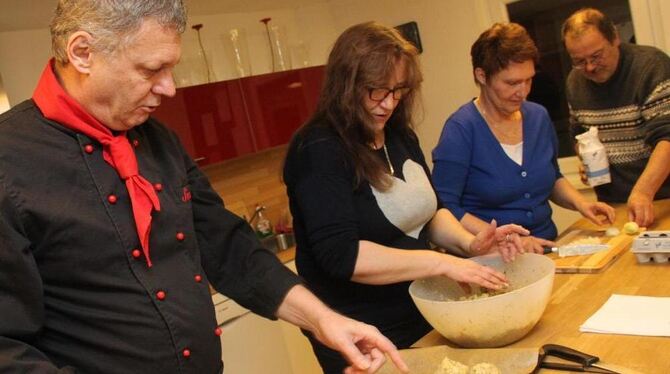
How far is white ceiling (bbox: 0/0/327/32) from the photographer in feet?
7.86

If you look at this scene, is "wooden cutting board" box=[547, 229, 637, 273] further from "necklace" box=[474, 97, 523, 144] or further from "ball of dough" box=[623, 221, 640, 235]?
"necklace" box=[474, 97, 523, 144]

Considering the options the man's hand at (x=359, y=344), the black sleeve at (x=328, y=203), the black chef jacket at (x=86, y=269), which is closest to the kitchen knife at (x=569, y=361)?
the man's hand at (x=359, y=344)

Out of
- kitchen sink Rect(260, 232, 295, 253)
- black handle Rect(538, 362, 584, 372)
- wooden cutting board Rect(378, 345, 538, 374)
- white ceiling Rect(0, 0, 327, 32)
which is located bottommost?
kitchen sink Rect(260, 232, 295, 253)

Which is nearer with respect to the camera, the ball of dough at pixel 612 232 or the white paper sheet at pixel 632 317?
the white paper sheet at pixel 632 317

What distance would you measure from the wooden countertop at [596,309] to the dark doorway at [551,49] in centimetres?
174

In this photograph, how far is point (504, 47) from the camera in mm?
1865

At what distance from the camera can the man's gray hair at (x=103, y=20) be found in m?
0.90

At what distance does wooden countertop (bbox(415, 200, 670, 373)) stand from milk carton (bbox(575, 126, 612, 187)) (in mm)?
371

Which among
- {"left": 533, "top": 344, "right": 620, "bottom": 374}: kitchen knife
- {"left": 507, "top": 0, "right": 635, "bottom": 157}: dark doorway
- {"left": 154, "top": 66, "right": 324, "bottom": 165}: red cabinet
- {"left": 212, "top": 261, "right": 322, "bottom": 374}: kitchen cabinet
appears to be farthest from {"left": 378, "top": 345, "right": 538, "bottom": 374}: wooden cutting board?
{"left": 507, "top": 0, "right": 635, "bottom": 157}: dark doorway

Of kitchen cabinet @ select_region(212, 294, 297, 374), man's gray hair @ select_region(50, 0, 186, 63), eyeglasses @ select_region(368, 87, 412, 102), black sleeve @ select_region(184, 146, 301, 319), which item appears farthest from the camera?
kitchen cabinet @ select_region(212, 294, 297, 374)

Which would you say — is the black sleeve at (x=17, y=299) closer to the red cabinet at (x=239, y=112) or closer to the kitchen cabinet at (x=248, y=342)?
the kitchen cabinet at (x=248, y=342)

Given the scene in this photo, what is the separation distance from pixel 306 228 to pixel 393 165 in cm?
27

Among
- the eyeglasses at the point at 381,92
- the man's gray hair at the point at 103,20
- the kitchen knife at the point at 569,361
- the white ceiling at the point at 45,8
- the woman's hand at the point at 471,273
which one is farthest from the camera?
the white ceiling at the point at 45,8

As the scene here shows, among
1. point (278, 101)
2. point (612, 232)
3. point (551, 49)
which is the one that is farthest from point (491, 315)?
point (551, 49)
